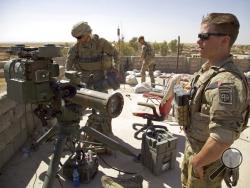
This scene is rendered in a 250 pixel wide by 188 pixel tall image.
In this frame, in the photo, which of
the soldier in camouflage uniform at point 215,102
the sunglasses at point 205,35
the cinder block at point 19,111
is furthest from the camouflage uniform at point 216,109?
the cinder block at point 19,111

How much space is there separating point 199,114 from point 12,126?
3.48 m

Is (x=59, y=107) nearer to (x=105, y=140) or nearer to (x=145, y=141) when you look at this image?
(x=105, y=140)

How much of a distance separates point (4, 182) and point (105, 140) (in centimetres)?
159

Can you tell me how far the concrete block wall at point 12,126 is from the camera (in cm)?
431

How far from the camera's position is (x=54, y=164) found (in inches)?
121

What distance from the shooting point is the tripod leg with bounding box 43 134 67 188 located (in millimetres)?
3020

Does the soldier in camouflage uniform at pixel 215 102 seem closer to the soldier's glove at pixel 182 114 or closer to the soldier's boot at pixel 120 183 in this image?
the soldier's glove at pixel 182 114

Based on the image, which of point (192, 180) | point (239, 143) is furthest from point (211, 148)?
point (239, 143)

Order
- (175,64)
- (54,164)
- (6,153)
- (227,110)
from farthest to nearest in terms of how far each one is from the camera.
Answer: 1. (175,64)
2. (6,153)
3. (54,164)
4. (227,110)

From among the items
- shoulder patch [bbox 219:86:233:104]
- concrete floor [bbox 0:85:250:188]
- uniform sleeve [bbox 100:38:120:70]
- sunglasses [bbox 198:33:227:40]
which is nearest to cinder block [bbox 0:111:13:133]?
concrete floor [bbox 0:85:250:188]

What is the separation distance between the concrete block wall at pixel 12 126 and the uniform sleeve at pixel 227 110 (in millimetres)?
3390

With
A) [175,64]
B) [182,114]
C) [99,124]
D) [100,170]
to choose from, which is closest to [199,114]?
[182,114]

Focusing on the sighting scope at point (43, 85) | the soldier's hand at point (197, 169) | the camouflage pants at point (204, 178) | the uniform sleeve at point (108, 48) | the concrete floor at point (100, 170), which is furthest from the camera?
the uniform sleeve at point (108, 48)

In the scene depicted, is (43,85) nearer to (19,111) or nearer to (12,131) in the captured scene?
(12,131)
